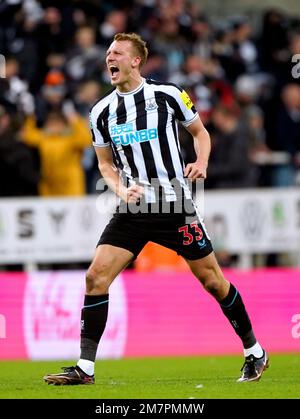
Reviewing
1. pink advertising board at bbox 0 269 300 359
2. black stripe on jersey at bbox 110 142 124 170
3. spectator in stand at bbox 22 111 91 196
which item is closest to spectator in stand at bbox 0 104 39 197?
spectator in stand at bbox 22 111 91 196

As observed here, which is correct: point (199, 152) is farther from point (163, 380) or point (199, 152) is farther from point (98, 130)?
point (163, 380)

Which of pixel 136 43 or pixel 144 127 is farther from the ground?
pixel 136 43

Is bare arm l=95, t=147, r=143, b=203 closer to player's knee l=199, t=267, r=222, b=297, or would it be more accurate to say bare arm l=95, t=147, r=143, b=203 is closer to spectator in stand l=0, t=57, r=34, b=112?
player's knee l=199, t=267, r=222, b=297

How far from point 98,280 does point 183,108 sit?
4.81ft

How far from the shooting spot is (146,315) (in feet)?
43.3

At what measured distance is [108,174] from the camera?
880 centimetres

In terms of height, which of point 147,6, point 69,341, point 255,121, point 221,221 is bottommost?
point 69,341

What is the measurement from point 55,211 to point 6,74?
2.57 meters

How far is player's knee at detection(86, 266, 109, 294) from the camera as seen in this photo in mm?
8586

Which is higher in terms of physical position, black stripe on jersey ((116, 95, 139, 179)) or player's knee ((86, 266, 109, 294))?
black stripe on jersey ((116, 95, 139, 179))

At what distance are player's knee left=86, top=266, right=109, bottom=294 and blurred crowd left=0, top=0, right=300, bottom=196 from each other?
6.11m

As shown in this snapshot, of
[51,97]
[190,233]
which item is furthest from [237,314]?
[51,97]
